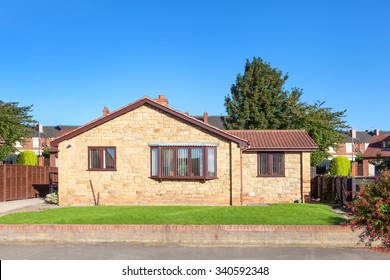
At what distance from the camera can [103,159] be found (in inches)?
681

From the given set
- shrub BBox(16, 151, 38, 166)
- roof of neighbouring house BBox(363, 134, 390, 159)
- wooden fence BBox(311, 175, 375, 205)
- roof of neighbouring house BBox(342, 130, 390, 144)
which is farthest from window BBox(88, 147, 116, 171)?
roof of neighbouring house BBox(342, 130, 390, 144)

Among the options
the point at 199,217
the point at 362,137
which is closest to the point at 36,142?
the point at 362,137

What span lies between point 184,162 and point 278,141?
5.40 metres

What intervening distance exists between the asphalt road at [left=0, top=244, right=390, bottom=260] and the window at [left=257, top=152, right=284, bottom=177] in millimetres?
8554

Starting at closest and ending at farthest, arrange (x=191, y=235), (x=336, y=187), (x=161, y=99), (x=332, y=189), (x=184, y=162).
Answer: (x=191, y=235) → (x=184, y=162) → (x=336, y=187) → (x=161, y=99) → (x=332, y=189)

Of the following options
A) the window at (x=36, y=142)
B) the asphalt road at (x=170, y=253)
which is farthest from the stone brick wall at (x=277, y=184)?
the window at (x=36, y=142)

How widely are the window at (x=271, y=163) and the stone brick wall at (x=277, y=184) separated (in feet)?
0.88

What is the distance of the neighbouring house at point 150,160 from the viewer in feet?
55.5

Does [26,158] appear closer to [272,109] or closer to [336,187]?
[272,109]

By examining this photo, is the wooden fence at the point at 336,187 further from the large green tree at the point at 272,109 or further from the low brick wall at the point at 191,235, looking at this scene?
the large green tree at the point at 272,109

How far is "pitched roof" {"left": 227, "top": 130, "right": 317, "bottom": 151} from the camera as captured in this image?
18344 millimetres

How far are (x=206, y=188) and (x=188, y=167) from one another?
127cm
